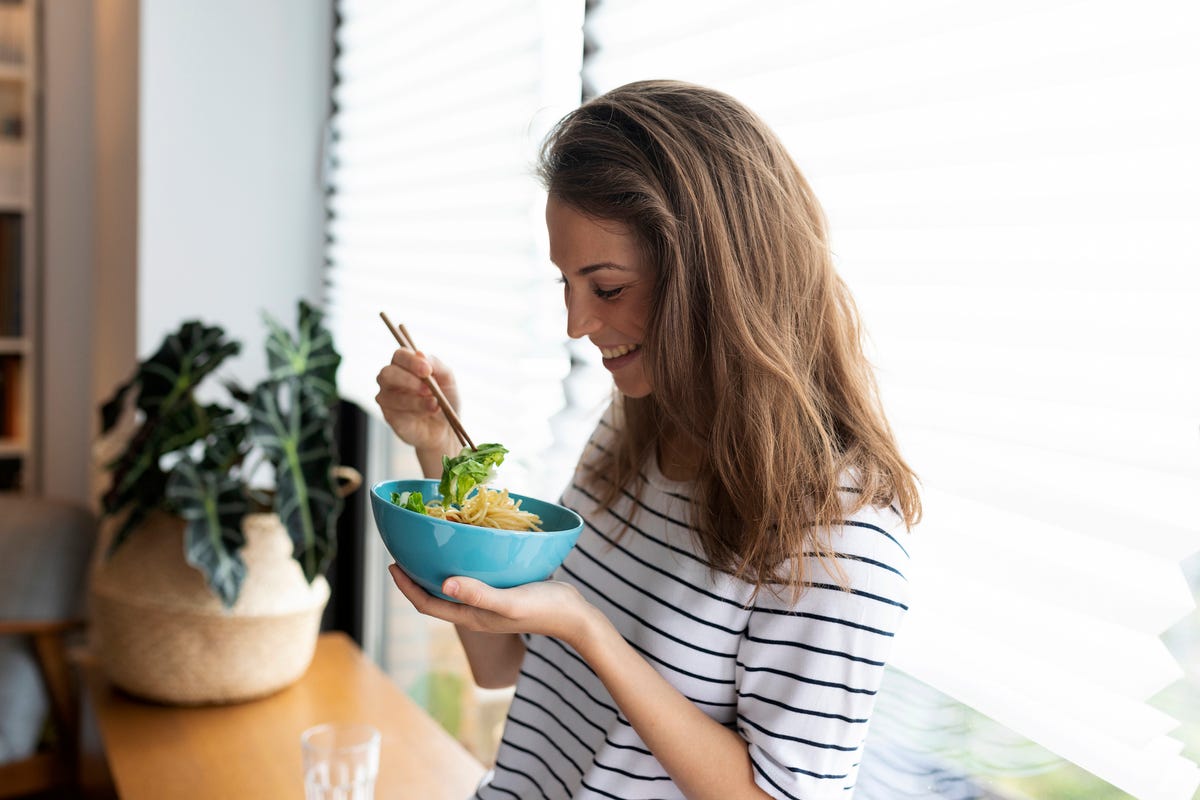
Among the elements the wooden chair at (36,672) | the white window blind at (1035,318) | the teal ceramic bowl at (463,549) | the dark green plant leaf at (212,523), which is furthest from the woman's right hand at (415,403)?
the wooden chair at (36,672)

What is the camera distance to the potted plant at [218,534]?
1.60 meters

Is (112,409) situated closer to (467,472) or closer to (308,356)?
(308,356)

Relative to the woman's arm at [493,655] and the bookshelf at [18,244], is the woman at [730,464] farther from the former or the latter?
the bookshelf at [18,244]

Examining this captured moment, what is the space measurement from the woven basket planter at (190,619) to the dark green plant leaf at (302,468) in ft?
0.34

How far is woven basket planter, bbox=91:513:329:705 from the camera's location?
1.65 metres

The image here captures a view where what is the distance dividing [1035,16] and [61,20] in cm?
329

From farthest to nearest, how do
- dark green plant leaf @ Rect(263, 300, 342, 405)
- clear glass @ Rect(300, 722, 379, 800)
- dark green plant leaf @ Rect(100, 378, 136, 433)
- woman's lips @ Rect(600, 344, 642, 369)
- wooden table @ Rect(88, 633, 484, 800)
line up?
dark green plant leaf @ Rect(100, 378, 136, 433) < dark green plant leaf @ Rect(263, 300, 342, 405) < wooden table @ Rect(88, 633, 484, 800) < clear glass @ Rect(300, 722, 379, 800) < woman's lips @ Rect(600, 344, 642, 369)

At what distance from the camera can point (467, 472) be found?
0.84 meters

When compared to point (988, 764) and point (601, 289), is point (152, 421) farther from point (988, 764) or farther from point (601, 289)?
point (988, 764)

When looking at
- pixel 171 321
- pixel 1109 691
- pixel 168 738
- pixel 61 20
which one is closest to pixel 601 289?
pixel 1109 691

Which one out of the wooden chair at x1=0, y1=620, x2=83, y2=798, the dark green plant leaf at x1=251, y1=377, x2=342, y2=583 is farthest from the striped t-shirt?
the wooden chair at x1=0, y1=620, x2=83, y2=798

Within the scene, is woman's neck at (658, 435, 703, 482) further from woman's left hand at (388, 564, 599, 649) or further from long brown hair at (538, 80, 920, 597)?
woman's left hand at (388, 564, 599, 649)

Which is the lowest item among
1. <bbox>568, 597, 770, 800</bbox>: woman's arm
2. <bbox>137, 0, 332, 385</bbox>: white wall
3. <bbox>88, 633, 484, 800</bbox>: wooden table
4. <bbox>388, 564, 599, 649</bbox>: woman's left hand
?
<bbox>88, 633, 484, 800</bbox>: wooden table

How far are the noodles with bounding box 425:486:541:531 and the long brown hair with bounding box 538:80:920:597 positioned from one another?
0.55ft
